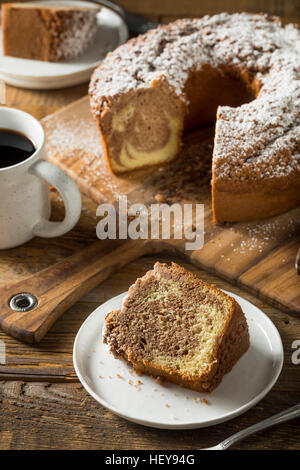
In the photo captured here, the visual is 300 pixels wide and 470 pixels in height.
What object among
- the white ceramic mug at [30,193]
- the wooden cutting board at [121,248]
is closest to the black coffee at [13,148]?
the white ceramic mug at [30,193]

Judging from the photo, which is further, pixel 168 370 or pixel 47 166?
pixel 47 166

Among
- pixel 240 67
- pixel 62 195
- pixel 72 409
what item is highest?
pixel 240 67

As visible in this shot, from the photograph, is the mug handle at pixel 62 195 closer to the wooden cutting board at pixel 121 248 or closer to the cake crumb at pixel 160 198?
the wooden cutting board at pixel 121 248

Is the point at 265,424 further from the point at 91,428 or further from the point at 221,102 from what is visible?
the point at 221,102

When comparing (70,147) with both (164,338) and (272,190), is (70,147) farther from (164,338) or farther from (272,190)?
(164,338)

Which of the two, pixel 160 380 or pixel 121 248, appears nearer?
pixel 160 380

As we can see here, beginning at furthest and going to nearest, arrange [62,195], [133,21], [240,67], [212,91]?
[133,21], [212,91], [240,67], [62,195]

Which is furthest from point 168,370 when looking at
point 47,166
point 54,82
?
point 54,82

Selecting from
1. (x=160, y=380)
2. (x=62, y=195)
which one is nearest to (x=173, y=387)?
(x=160, y=380)
